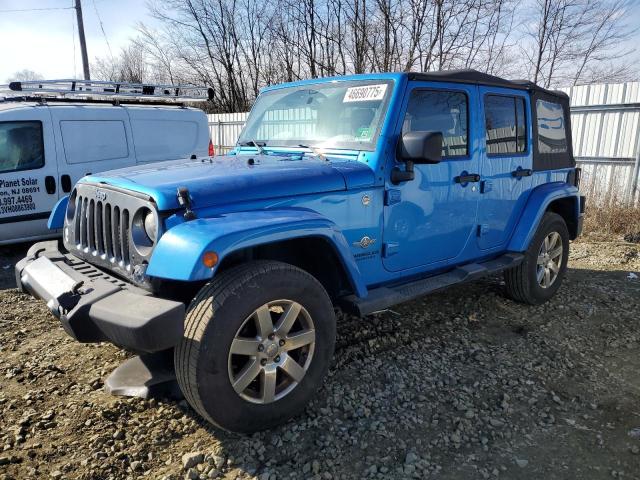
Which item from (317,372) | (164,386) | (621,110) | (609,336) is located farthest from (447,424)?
(621,110)

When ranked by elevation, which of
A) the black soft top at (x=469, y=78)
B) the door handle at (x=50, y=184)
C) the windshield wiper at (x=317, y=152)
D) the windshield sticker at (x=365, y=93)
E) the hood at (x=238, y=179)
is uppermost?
the black soft top at (x=469, y=78)

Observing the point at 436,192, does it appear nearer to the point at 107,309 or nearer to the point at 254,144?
the point at 254,144

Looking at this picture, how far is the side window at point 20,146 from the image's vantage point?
613cm

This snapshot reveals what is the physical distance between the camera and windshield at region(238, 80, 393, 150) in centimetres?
336

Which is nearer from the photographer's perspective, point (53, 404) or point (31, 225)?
point (53, 404)

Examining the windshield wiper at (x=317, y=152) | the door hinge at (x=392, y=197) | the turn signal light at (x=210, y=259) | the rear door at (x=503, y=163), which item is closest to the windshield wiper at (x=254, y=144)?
the windshield wiper at (x=317, y=152)

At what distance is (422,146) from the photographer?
3.07m

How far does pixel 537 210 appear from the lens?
174 inches

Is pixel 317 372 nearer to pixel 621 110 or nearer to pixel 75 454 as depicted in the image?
pixel 75 454

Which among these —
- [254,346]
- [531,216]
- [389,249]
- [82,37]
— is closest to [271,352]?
[254,346]

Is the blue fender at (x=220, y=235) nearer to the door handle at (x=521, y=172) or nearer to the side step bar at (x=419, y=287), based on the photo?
the side step bar at (x=419, y=287)

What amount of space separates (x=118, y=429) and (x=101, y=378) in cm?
65

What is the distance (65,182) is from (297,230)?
5189mm

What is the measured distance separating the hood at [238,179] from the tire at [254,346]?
43 cm
